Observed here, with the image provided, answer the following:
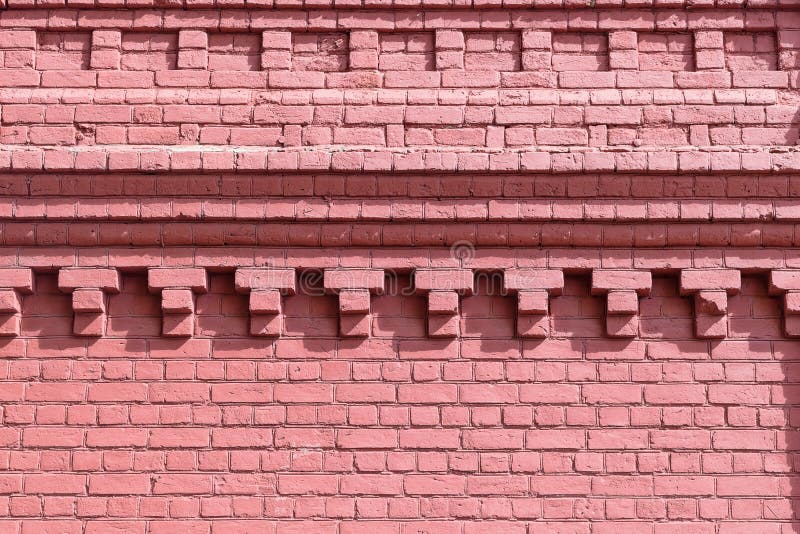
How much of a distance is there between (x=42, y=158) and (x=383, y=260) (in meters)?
1.90

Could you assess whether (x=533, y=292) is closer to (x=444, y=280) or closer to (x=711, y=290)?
(x=444, y=280)

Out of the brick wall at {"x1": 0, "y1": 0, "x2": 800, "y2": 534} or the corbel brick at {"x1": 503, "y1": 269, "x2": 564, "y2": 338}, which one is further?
the corbel brick at {"x1": 503, "y1": 269, "x2": 564, "y2": 338}

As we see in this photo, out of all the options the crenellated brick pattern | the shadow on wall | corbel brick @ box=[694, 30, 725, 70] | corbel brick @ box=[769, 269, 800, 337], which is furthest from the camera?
corbel brick @ box=[694, 30, 725, 70]

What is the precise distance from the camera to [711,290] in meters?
5.64

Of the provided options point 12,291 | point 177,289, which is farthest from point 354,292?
point 12,291

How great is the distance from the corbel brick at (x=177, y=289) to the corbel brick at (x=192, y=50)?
1.18 m

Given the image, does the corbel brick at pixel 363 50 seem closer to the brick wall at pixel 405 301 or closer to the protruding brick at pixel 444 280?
the brick wall at pixel 405 301

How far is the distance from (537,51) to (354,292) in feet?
5.57

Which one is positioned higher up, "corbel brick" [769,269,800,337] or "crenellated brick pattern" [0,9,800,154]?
"crenellated brick pattern" [0,9,800,154]

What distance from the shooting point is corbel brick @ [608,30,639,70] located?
234 inches

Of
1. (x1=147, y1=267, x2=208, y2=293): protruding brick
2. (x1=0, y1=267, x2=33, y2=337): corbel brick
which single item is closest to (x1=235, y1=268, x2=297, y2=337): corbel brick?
(x1=147, y1=267, x2=208, y2=293): protruding brick

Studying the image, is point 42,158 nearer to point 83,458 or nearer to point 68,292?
point 68,292

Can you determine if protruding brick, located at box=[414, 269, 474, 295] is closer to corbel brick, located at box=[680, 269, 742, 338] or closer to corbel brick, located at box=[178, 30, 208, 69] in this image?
corbel brick, located at box=[680, 269, 742, 338]

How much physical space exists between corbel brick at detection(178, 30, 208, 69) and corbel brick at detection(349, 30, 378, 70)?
823mm
